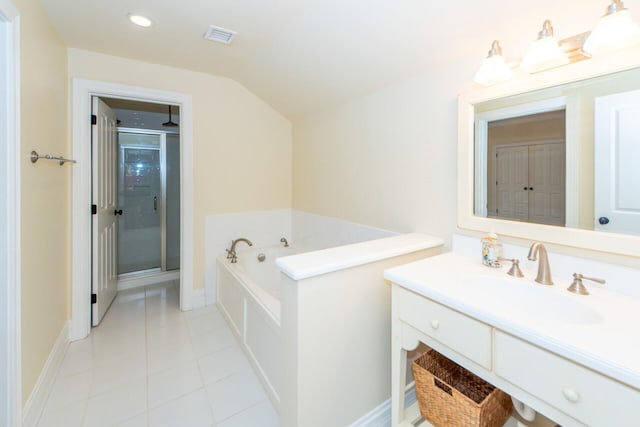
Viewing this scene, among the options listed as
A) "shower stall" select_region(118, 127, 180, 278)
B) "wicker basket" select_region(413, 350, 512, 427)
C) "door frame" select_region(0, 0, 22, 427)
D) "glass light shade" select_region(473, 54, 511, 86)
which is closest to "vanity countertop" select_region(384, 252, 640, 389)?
"wicker basket" select_region(413, 350, 512, 427)

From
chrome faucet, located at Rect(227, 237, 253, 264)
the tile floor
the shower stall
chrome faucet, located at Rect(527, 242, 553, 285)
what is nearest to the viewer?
chrome faucet, located at Rect(527, 242, 553, 285)

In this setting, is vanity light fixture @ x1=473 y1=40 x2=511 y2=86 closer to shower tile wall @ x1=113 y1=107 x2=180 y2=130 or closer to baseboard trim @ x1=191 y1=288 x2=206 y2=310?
baseboard trim @ x1=191 y1=288 x2=206 y2=310

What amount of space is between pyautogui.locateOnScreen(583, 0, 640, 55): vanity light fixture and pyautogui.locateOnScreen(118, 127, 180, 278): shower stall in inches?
158

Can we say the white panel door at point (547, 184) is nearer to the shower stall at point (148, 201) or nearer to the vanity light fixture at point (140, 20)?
the vanity light fixture at point (140, 20)

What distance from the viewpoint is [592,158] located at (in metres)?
1.16

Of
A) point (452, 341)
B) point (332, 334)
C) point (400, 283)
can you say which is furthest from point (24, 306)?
point (452, 341)

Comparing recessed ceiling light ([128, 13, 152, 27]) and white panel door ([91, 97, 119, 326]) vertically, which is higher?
recessed ceiling light ([128, 13, 152, 27])

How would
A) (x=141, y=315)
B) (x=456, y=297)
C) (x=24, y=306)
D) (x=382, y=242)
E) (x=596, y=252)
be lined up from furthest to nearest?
1. (x=141, y=315)
2. (x=382, y=242)
3. (x=24, y=306)
4. (x=596, y=252)
5. (x=456, y=297)

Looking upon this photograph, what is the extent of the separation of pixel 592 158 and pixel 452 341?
3.10 feet

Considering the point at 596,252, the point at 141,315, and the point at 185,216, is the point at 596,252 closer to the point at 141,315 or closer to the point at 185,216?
the point at 185,216

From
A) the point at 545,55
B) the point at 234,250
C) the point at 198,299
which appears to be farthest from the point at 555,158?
the point at 198,299

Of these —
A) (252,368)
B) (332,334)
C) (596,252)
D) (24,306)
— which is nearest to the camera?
(596,252)

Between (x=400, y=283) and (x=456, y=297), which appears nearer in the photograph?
(x=456, y=297)

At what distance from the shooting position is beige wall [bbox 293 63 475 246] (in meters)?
1.68
